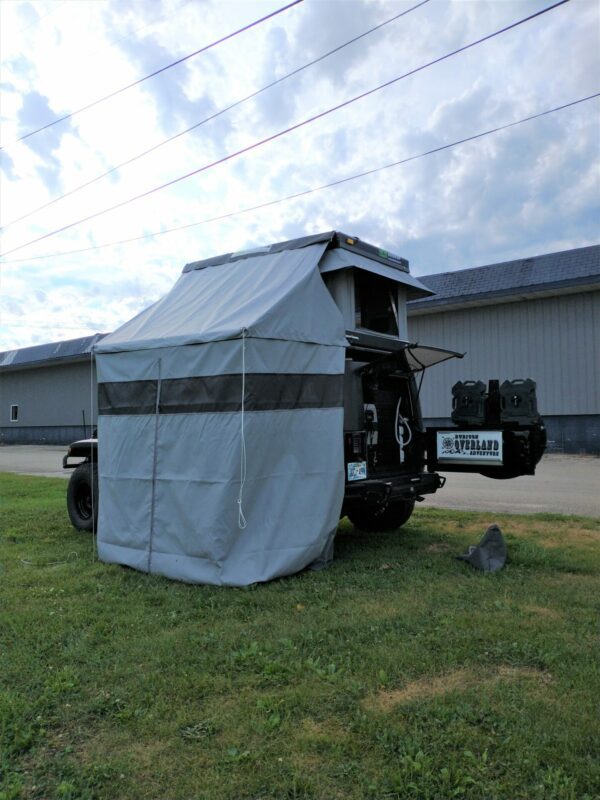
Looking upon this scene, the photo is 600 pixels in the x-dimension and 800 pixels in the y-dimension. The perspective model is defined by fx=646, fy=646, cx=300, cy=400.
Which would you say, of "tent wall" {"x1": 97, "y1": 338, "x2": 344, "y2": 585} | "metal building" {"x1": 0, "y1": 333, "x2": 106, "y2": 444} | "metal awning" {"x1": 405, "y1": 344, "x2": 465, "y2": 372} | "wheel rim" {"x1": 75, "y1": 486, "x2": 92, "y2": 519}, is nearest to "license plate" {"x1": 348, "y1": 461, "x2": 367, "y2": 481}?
"tent wall" {"x1": 97, "y1": 338, "x2": 344, "y2": 585}

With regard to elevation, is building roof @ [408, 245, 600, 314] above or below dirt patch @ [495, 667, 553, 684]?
above

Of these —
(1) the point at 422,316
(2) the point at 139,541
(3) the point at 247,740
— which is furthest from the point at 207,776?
(1) the point at 422,316

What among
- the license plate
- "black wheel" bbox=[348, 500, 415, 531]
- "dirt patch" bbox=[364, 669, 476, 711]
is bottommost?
"dirt patch" bbox=[364, 669, 476, 711]

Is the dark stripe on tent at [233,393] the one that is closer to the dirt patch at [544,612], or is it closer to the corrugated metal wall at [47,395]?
the dirt patch at [544,612]

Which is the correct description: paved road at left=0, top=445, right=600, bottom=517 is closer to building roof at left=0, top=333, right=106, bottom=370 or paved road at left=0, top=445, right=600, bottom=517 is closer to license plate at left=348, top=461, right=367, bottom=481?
license plate at left=348, top=461, right=367, bottom=481

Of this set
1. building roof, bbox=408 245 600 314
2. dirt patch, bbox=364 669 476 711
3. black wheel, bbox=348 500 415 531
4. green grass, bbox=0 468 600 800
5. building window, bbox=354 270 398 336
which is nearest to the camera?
green grass, bbox=0 468 600 800

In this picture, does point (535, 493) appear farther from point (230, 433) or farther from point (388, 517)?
point (230, 433)

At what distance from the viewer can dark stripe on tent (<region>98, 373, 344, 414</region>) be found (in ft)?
18.6

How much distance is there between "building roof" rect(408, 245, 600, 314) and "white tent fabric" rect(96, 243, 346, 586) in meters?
13.9

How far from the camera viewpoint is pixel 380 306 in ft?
25.0

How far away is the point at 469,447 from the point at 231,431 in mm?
2549

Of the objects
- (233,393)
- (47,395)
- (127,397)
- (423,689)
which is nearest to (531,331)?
(127,397)

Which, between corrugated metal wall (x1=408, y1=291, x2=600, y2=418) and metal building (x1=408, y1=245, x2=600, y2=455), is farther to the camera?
corrugated metal wall (x1=408, y1=291, x2=600, y2=418)

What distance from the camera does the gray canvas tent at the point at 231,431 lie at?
5625 mm
